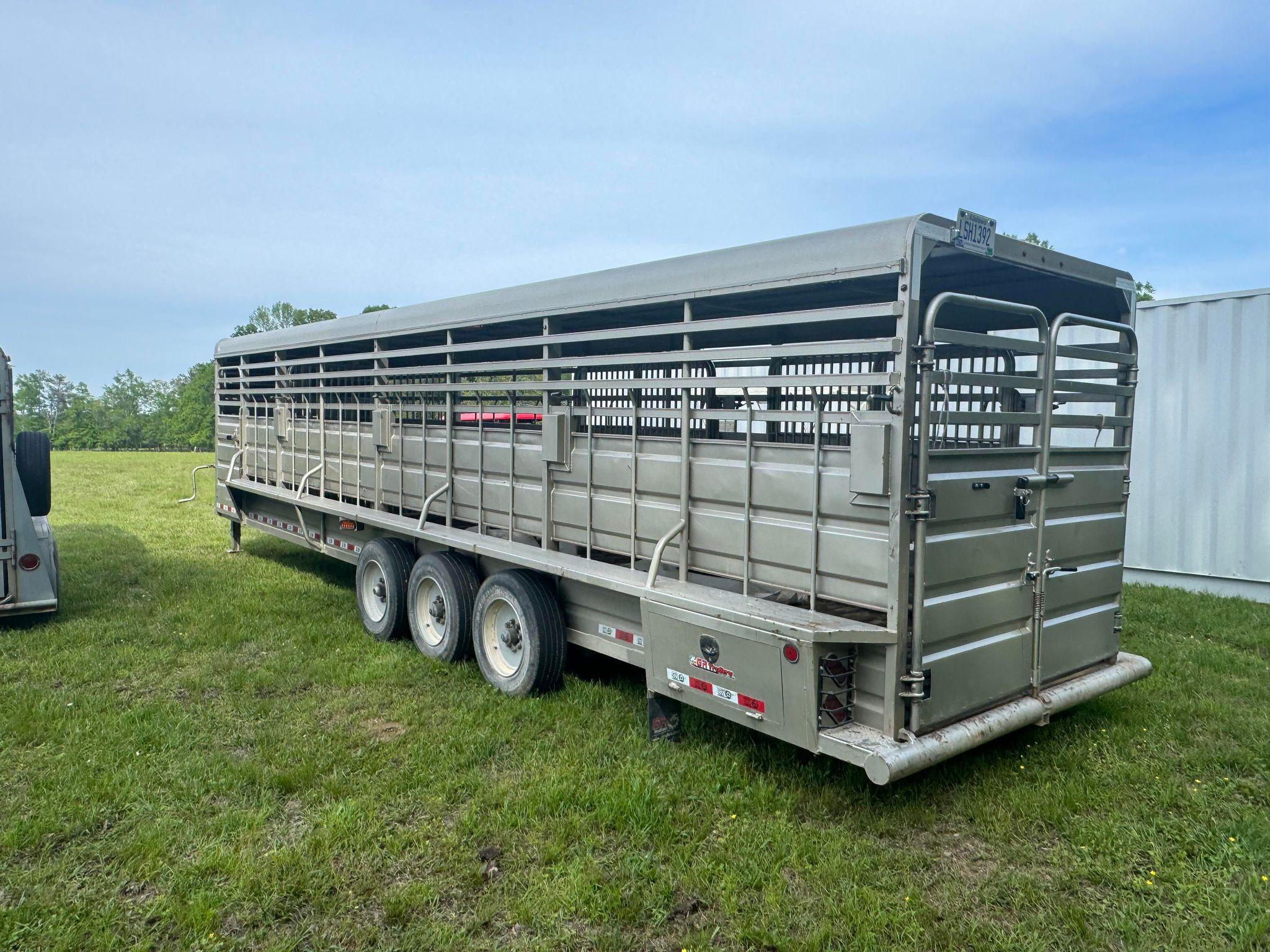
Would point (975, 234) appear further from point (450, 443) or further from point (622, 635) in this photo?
point (450, 443)

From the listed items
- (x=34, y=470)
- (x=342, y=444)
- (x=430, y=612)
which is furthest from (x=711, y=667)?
(x=34, y=470)

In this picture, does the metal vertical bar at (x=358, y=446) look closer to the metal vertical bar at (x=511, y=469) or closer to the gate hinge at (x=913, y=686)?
the metal vertical bar at (x=511, y=469)

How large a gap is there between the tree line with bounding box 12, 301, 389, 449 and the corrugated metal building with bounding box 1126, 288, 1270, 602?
65600 mm

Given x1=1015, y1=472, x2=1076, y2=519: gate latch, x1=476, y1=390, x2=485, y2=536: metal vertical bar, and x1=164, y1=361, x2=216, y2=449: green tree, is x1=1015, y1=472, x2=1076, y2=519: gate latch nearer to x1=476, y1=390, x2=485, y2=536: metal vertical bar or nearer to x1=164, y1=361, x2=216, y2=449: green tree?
x1=476, y1=390, x2=485, y2=536: metal vertical bar

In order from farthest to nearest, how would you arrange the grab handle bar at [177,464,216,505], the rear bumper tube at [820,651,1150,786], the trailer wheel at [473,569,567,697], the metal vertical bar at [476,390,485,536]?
the grab handle bar at [177,464,216,505]
the metal vertical bar at [476,390,485,536]
the trailer wheel at [473,569,567,697]
the rear bumper tube at [820,651,1150,786]

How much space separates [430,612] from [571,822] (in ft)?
8.93

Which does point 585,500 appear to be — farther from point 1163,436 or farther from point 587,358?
point 1163,436

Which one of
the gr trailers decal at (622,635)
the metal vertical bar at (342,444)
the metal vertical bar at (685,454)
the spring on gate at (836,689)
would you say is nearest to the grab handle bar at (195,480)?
the metal vertical bar at (342,444)

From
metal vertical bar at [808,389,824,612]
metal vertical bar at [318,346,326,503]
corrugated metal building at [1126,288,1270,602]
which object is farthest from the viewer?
corrugated metal building at [1126,288,1270,602]

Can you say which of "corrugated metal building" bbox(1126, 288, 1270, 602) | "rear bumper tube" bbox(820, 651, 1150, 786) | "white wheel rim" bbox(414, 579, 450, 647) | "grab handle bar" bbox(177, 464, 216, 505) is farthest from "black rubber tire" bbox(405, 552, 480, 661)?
"corrugated metal building" bbox(1126, 288, 1270, 602)

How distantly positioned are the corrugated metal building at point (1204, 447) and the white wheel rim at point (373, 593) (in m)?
7.48

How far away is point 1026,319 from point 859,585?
257 centimetres

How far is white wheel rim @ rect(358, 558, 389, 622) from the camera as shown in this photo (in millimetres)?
6836

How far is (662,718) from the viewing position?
4520 millimetres
